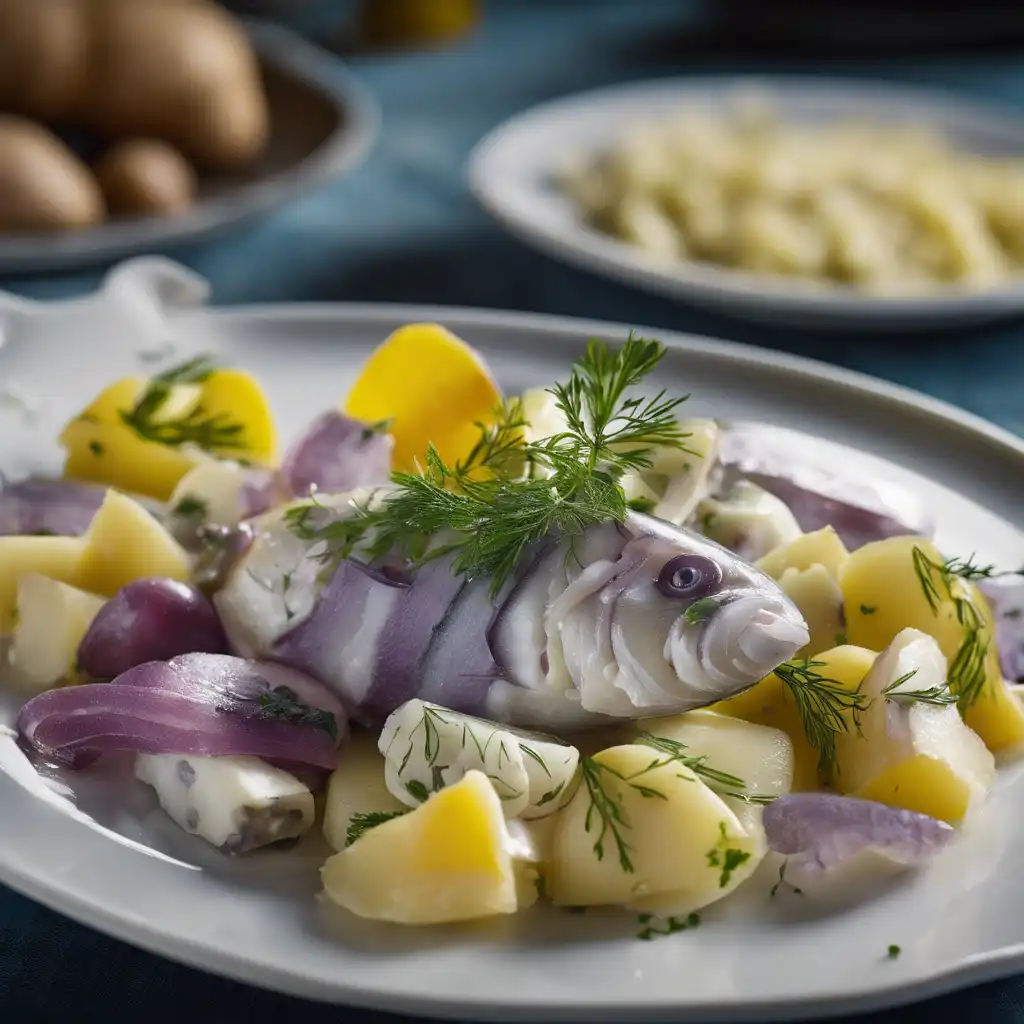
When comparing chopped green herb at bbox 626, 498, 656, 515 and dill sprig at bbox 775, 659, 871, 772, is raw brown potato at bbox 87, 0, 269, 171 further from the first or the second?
dill sprig at bbox 775, 659, 871, 772

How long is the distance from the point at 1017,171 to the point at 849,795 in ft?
7.98

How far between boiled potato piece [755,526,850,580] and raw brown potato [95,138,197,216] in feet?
6.27

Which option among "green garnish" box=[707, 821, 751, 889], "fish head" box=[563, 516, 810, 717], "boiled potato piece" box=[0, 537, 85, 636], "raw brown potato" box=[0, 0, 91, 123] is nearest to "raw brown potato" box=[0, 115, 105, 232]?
"raw brown potato" box=[0, 0, 91, 123]

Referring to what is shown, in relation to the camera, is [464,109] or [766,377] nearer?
[766,377]

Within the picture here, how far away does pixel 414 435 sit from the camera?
1.87 meters

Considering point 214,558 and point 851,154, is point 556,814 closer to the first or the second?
point 214,558

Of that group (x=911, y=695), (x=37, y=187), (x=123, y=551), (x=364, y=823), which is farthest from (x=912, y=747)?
(x=37, y=187)

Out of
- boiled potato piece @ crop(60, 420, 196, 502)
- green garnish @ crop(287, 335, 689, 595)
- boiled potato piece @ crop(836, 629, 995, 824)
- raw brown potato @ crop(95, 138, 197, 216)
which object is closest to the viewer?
boiled potato piece @ crop(836, 629, 995, 824)

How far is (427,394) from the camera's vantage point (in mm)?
1878

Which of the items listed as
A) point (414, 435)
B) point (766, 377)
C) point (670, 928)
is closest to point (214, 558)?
point (414, 435)

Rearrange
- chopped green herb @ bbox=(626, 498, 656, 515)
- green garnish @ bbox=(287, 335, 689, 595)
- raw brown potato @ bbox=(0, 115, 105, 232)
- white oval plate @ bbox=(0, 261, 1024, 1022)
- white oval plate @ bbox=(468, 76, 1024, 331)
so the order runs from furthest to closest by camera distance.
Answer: raw brown potato @ bbox=(0, 115, 105, 232) → white oval plate @ bbox=(468, 76, 1024, 331) → chopped green herb @ bbox=(626, 498, 656, 515) → green garnish @ bbox=(287, 335, 689, 595) → white oval plate @ bbox=(0, 261, 1024, 1022)

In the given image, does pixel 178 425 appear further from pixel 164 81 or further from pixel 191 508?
pixel 164 81

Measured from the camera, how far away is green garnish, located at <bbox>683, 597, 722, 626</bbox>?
1.38 metres

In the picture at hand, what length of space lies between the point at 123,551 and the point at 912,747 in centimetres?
89
